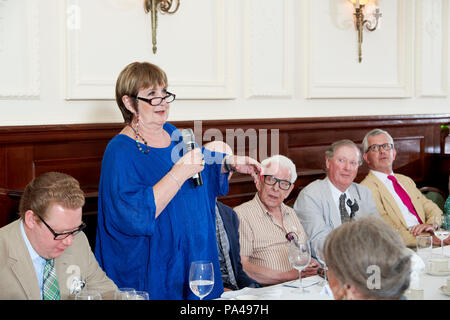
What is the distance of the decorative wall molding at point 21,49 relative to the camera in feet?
10.6

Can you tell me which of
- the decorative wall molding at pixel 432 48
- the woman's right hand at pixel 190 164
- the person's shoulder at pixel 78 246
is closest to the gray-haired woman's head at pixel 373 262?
the woman's right hand at pixel 190 164

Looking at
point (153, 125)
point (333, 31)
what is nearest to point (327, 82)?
point (333, 31)

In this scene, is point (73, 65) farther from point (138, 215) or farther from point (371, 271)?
point (371, 271)

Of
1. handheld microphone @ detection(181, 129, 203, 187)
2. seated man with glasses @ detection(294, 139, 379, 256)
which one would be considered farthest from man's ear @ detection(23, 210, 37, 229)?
seated man with glasses @ detection(294, 139, 379, 256)

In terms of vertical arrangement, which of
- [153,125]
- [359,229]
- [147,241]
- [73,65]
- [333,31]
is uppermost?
[333,31]

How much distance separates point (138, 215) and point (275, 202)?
115 centimetres

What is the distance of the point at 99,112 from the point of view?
3.66 m

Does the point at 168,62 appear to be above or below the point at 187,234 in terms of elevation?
above

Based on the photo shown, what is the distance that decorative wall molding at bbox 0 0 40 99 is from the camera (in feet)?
10.6

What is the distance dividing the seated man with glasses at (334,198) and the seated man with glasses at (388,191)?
26 cm

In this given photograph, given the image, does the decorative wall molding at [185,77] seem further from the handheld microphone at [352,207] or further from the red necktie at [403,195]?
the red necktie at [403,195]

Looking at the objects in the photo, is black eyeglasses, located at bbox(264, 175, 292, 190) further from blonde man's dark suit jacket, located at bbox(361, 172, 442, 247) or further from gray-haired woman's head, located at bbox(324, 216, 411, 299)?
gray-haired woman's head, located at bbox(324, 216, 411, 299)

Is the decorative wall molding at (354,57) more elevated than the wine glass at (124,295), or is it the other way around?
the decorative wall molding at (354,57)

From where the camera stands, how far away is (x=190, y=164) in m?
2.64
